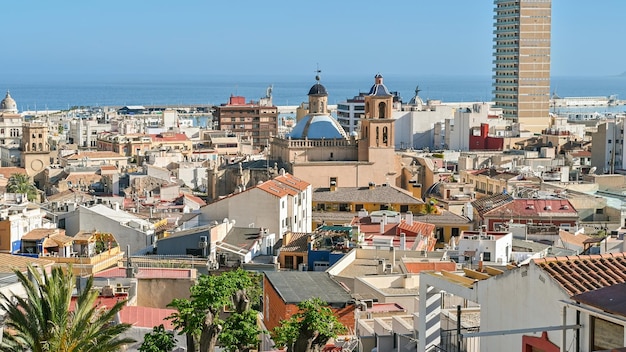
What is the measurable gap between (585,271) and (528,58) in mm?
117002

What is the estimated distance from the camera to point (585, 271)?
8.80 meters

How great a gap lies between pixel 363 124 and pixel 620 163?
58.1 ft

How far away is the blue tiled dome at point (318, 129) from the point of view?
51.9m

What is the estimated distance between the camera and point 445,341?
10273 millimetres

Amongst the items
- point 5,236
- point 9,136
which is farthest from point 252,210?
point 9,136

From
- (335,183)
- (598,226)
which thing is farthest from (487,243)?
(335,183)

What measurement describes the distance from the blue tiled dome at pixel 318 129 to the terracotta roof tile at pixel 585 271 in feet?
140

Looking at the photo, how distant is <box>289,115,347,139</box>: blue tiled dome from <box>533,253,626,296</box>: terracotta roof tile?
42.6m

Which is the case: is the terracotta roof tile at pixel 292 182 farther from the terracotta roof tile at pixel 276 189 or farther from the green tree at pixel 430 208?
the green tree at pixel 430 208

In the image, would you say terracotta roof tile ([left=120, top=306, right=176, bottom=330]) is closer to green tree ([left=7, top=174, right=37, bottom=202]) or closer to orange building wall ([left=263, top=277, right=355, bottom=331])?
orange building wall ([left=263, top=277, right=355, bottom=331])

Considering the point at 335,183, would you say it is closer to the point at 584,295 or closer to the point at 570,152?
the point at 570,152

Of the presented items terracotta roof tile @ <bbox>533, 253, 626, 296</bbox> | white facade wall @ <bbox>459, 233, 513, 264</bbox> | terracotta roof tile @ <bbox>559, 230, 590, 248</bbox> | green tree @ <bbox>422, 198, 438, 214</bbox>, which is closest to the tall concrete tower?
green tree @ <bbox>422, 198, 438, 214</bbox>

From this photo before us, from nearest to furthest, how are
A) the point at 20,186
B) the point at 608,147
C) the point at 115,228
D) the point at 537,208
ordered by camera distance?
the point at 115,228, the point at 537,208, the point at 20,186, the point at 608,147

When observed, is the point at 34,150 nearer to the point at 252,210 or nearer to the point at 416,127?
the point at 416,127
